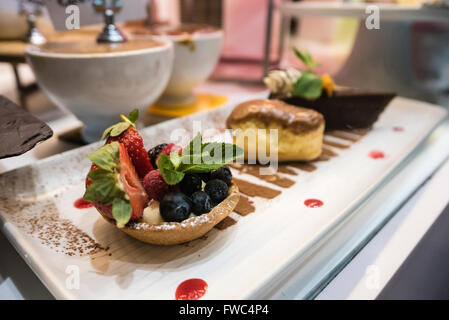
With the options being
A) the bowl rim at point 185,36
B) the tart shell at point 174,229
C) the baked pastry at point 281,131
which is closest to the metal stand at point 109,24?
the bowl rim at point 185,36

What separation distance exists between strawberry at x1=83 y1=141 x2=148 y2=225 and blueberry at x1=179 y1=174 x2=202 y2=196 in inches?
3.6

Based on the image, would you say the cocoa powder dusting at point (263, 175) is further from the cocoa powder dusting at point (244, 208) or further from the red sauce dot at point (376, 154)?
the red sauce dot at point (376, 154)

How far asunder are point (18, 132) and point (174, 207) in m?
0.38

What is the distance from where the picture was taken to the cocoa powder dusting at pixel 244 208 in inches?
33.8

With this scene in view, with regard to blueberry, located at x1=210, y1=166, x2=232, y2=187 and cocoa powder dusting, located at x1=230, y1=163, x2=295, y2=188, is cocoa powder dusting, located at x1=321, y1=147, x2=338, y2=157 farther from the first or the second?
blueberry, located at x1=210, y1=166, x2=232, y2=187

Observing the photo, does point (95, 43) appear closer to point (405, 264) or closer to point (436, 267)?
point (405, 264)

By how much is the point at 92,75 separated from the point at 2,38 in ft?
4.17

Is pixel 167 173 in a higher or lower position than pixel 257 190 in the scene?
higher

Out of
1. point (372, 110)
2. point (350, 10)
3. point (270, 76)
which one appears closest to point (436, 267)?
point (372, 110)

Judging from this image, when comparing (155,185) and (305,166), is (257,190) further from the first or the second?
(155,185)

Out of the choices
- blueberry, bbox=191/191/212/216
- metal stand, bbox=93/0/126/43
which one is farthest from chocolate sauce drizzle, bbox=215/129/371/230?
metal stand, bbox=93/0/126/43

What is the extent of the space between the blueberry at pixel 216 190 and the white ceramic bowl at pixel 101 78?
0.47 metres

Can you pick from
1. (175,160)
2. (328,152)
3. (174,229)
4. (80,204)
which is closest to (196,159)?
(175,160)

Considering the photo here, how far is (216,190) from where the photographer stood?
0.75 m
